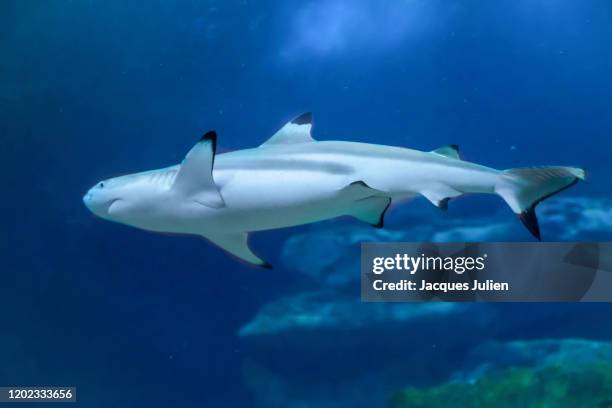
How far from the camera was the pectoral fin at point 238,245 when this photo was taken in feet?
9.28

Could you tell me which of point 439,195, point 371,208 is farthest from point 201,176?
point 439,195

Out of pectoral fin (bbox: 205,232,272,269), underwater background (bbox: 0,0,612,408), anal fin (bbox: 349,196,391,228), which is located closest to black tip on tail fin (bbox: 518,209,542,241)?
underwater background (bbox: 0,0,612,408)

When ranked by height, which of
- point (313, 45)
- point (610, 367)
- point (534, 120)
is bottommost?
point (610, 367)

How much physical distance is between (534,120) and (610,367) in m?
1.29

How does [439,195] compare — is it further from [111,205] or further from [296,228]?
[111,205]

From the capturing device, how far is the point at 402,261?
3.05m

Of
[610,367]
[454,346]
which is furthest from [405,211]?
[610,367]

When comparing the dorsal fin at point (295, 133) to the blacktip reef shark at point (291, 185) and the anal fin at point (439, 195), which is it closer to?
the blacktip reef shark at point (291, 185)

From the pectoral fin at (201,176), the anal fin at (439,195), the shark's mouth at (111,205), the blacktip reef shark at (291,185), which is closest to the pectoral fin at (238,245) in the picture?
the blacktip reef shark at (291,185)

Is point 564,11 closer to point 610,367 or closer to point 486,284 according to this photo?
point 486,284

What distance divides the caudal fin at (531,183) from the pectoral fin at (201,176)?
1206 millimetres

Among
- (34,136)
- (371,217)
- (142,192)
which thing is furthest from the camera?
(34,136)

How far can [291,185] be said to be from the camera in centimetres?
245

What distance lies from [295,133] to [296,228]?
550mm
